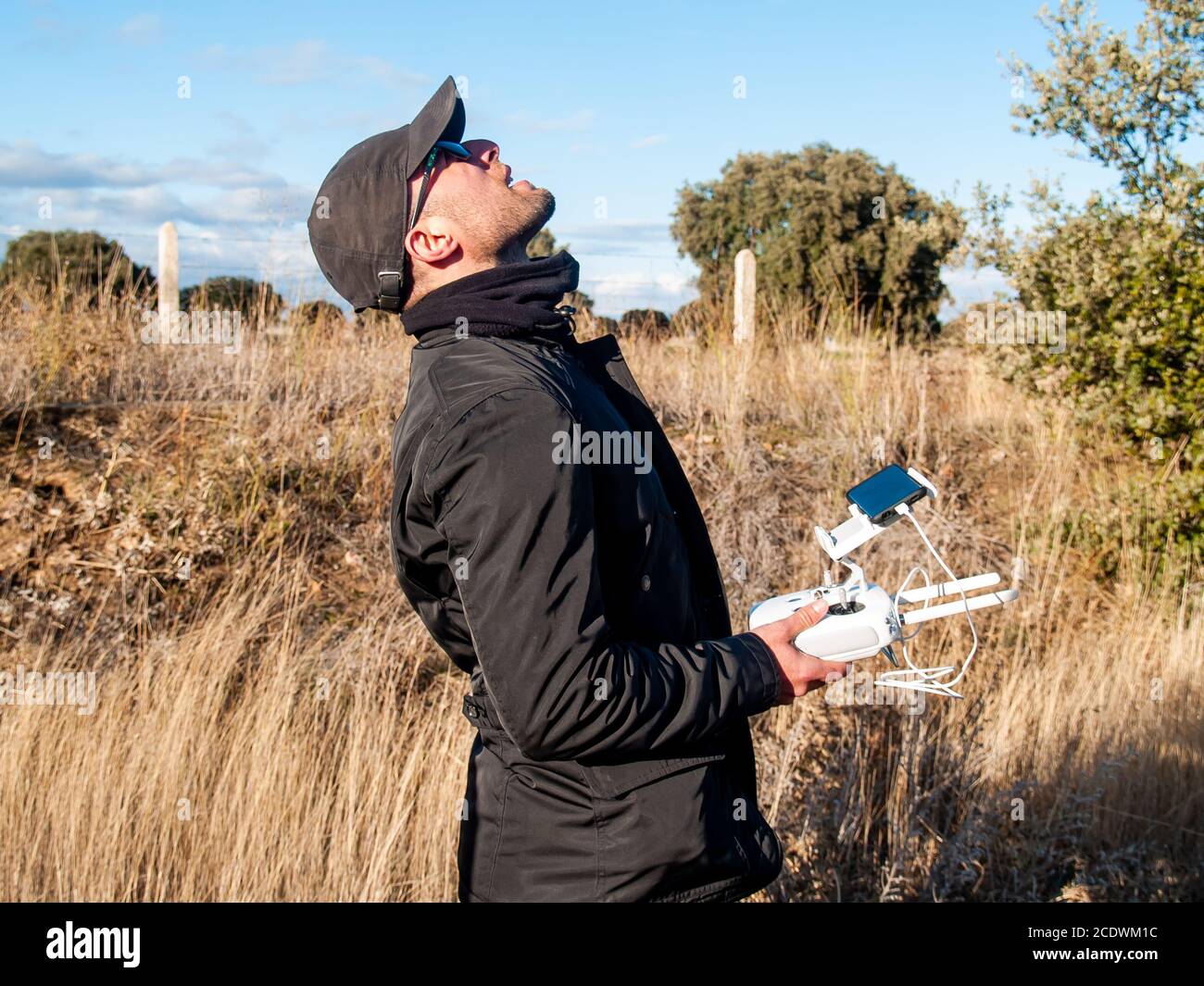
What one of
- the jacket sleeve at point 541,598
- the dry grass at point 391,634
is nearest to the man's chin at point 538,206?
the jacket sleeve at point 541,598

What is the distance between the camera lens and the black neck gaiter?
6.10 ft

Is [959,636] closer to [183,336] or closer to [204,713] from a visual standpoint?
[204,713]

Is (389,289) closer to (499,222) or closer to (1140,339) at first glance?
(499,222)

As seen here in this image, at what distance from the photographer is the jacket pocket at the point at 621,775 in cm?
173

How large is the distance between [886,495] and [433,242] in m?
0.94

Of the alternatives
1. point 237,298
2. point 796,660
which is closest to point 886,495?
point 796,660

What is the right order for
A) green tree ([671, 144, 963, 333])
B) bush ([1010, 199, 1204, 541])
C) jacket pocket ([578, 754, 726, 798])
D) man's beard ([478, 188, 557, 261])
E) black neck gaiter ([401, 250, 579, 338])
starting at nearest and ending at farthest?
jacket pocket ([578, 754, 726, 798]) < black neck gaiter ([401, 250, 579, 338]) < man's beard ([478, 188, 557, 261]) < bush ([1010, 199, 1204, 541]) < green tree ([671, 144, 963, 333])

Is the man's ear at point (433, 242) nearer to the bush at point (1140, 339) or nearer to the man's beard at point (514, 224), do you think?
the man's beard at point (514, 224)

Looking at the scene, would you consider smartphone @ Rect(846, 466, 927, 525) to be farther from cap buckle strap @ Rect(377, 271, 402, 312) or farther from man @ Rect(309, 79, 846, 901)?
cap buckle strap @ Rect(377, 271, 402, 312)

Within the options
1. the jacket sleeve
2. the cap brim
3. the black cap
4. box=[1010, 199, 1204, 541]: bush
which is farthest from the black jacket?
box=[1010, 199, 1204, 541]: bush

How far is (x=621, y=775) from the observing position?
5.67 ft

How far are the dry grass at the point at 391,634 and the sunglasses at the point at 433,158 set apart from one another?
94.2 inches

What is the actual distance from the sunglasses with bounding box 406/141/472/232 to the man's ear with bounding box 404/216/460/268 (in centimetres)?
2
